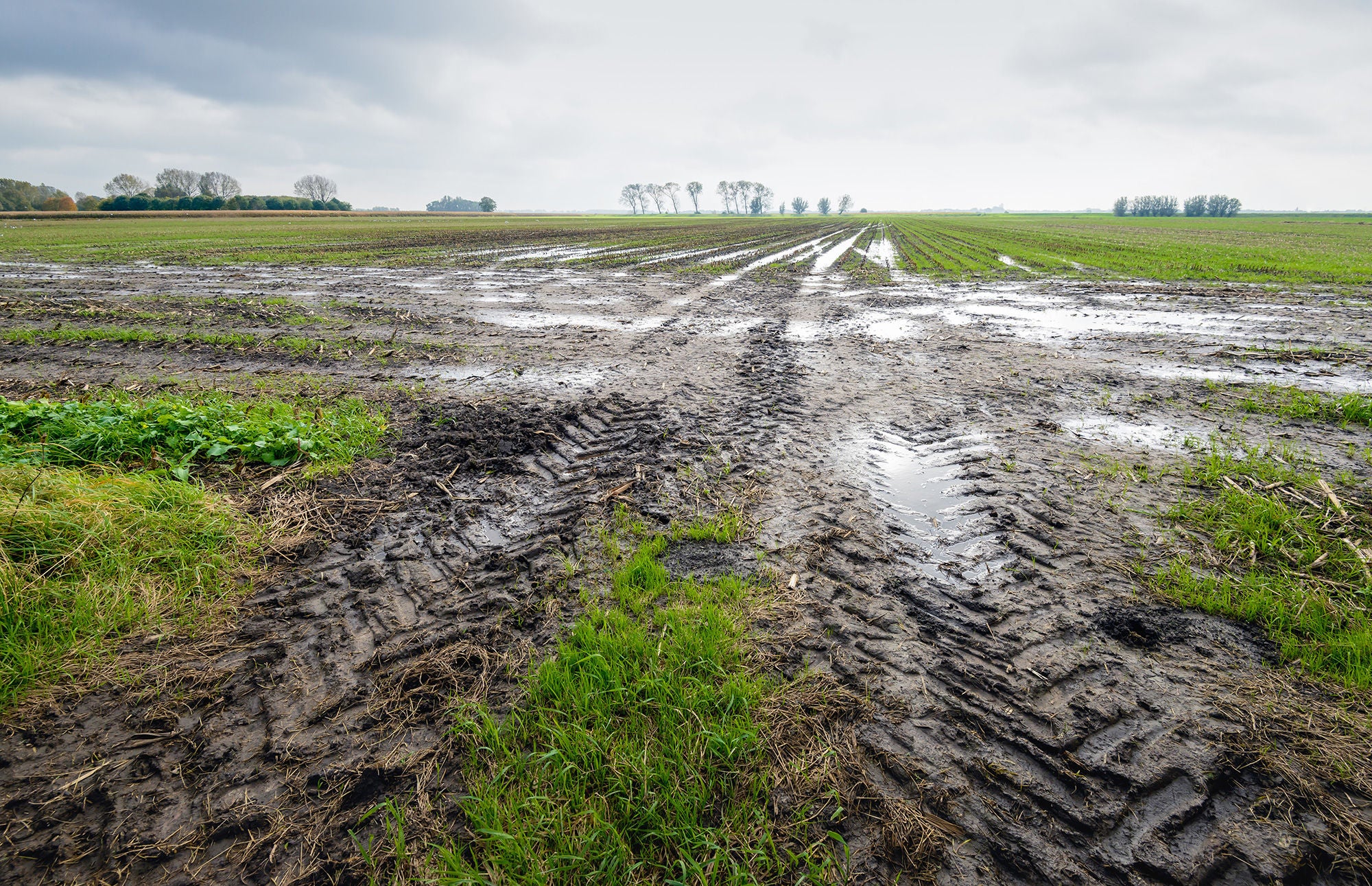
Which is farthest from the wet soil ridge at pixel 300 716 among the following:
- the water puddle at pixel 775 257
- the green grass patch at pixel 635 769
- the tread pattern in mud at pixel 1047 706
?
the water puddle at pixel 775 257

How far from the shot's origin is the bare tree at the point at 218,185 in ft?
346

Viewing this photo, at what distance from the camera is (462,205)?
14950cm

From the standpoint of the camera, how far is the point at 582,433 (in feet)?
18.2

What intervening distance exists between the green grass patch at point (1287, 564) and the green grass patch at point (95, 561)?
226 inches

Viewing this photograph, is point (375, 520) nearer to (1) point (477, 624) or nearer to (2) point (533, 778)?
(1) point (477, 624)

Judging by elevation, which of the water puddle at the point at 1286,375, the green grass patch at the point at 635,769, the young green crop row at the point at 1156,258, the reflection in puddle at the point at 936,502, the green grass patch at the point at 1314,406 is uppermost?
the young green crop row at the point at 1156,258

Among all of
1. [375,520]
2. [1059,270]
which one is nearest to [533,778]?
[375,520]

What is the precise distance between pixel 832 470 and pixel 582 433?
252 centimetres

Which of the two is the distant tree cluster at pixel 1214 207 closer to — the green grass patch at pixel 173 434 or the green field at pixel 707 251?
the green field at pixel 707 251

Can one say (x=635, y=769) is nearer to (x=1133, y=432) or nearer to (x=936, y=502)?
(x=936, y=502)

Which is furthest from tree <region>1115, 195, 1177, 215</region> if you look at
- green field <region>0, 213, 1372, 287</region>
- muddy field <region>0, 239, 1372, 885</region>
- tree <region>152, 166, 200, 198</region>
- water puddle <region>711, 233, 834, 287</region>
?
tree <region>152, 166, 200, 198</region>

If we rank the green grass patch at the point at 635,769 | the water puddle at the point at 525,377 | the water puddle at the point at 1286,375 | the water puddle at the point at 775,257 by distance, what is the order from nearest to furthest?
the green grass patch at the point at 635,769
the water puddle at the point at 1286,375
the water puddle at the point at 525,377
the water puddle at the point at 775,257

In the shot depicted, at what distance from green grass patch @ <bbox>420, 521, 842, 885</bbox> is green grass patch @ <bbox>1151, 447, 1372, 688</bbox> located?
267 centimetres

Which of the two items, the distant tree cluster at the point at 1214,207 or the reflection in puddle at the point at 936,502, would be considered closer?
the reflection in puddle at the point at 936,502
